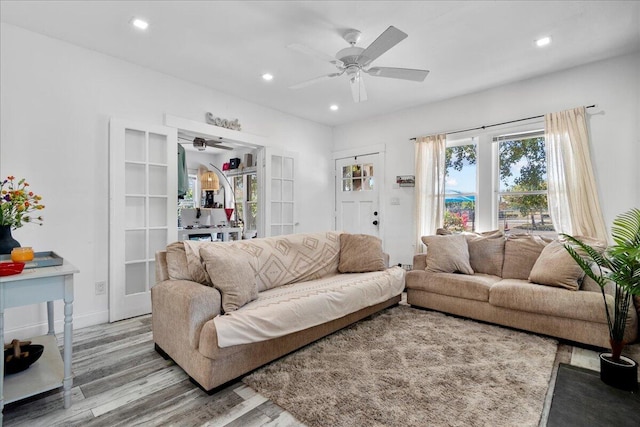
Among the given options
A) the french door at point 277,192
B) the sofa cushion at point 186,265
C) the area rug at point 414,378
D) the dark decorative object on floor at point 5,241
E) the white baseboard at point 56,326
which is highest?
Result: the french door at point 277,192

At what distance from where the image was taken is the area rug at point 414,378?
5.38ft

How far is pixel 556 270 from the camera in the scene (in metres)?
2.70

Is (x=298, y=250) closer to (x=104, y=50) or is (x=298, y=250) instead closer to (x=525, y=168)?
(x=104, y=50)

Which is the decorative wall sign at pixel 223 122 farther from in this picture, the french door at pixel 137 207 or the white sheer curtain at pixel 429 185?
the white sheer curtain at pixel 429 185

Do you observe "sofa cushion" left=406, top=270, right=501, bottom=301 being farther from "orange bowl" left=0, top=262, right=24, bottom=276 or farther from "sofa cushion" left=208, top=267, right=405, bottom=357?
"orange bowl" left=0, top=262, right=24, bottom=276

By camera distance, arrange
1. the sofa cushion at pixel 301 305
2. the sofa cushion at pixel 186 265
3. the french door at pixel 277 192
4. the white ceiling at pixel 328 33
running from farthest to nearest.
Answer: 1. the french door at pixel 277 192
2. the white ceiling at pixel 328 33
3. the sofa cushion at pixel 186 265
4. the sofa cushion at pixel 301 305

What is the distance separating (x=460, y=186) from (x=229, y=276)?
3641 mm

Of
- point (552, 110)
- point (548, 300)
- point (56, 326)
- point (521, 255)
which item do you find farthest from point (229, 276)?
point (552, 110)

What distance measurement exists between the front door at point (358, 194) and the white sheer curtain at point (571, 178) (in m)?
2.38

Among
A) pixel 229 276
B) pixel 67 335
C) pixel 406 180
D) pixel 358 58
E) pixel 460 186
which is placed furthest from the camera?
pixel 406 180

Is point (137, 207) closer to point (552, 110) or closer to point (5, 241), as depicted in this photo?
point (5, 241)

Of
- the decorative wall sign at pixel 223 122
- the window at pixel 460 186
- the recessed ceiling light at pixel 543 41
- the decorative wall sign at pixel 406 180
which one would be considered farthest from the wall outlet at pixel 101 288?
the recessed ceiling light at pixel 543 41

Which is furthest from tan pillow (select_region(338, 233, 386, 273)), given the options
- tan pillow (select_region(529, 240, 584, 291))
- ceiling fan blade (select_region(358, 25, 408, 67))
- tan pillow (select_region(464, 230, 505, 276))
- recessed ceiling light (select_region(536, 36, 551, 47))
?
recessed ceiling light (select_region(536, 36, 551, 47))

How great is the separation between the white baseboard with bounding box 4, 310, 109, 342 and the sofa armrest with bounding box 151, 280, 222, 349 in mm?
1294
